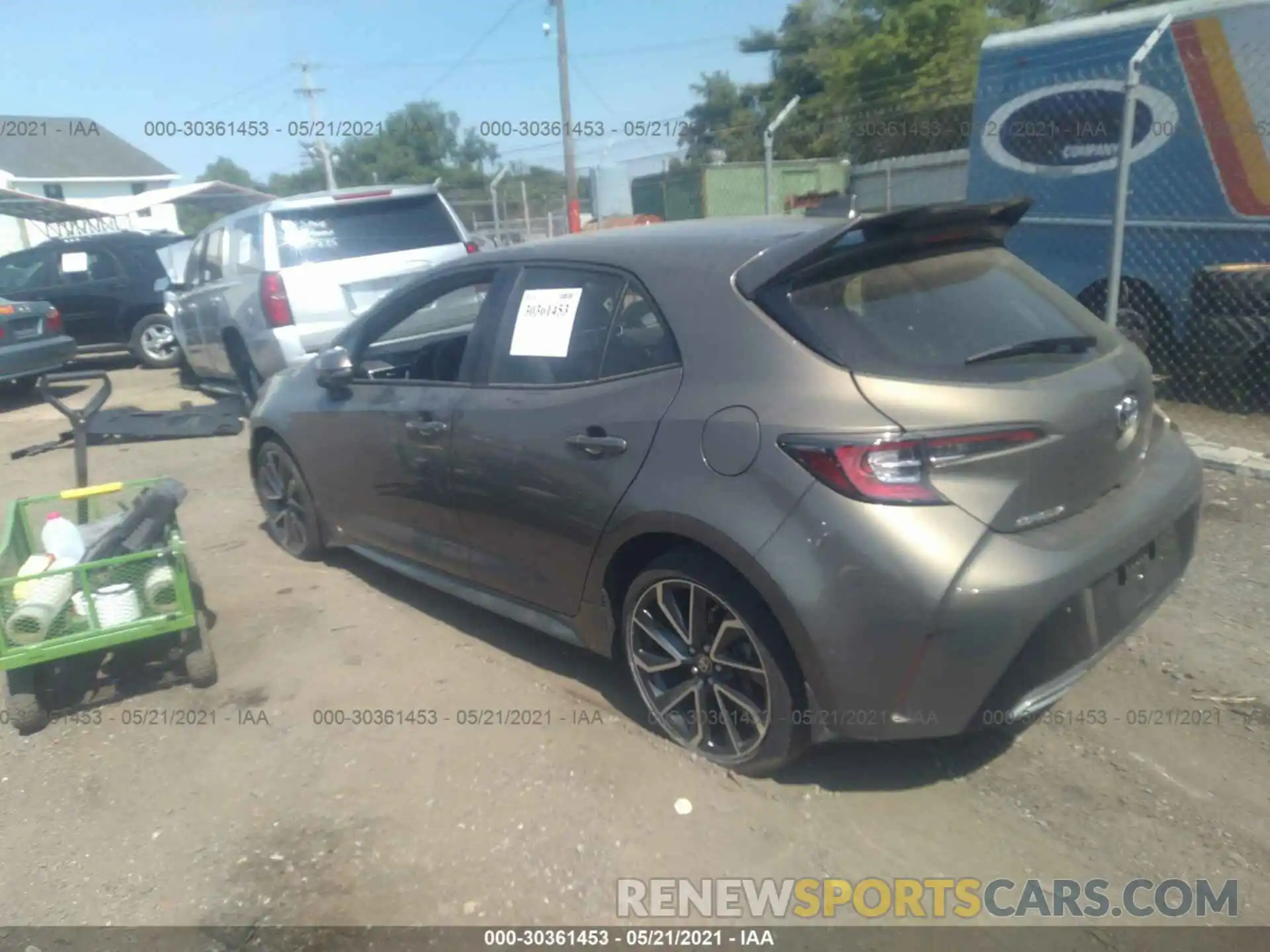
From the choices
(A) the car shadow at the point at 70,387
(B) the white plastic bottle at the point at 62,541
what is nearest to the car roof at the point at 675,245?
(B) the white plastic bottle at the point at 62,541

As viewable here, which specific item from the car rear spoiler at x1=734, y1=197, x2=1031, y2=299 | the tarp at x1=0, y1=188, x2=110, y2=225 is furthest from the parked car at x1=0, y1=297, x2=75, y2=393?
the tarp at x1=0, y1=188, x2=110, y2=225

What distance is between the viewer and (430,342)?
15.6ft

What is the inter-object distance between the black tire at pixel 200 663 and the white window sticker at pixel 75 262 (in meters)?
11.3

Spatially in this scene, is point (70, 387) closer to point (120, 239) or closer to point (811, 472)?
point (120, 239)

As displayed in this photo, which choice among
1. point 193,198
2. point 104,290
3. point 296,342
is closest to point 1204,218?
point 296,342

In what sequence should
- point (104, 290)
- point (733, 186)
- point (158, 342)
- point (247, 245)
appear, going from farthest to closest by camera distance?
1. point (733, 186)
2. point (158, 342)
3. point (104, 290)
4. point (247, 245)

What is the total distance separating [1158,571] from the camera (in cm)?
312

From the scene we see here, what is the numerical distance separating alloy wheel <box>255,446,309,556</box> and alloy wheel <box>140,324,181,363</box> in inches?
356

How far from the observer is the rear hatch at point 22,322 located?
35.1 ft

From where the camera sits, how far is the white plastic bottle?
416 cm

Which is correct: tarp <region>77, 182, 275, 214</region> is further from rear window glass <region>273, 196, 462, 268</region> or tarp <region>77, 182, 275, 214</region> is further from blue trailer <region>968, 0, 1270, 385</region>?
blue trailer <region>968, 0, 1270, 385</region>

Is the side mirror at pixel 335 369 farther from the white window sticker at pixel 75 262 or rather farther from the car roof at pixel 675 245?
the white window sticker at pixel 75 262

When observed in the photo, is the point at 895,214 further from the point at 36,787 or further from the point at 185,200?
the point at 185,200

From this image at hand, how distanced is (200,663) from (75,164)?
178 ft
